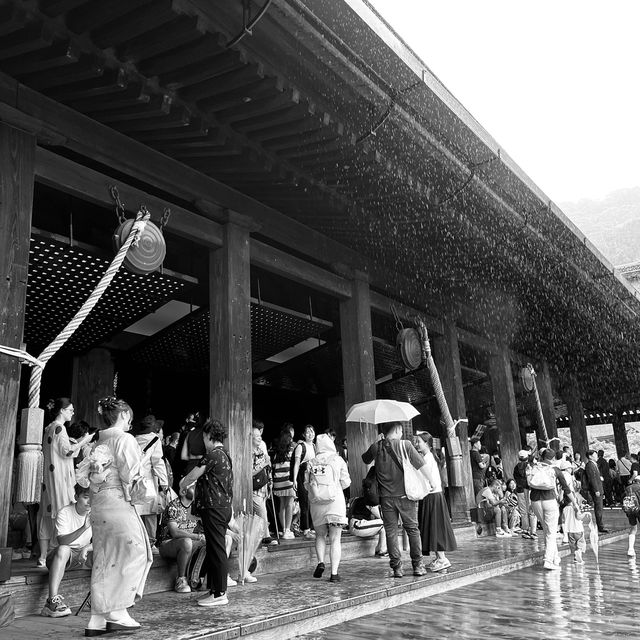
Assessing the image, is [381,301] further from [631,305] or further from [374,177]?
[631,305]

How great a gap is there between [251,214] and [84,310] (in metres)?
2.85

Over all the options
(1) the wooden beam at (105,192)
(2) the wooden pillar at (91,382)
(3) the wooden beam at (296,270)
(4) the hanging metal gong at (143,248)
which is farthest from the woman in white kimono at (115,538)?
(2) the wooden pillar at (91,382)

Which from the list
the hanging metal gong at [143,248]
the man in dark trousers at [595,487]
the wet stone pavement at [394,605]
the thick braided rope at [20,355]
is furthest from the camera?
the man in dark trousers at [595,487]

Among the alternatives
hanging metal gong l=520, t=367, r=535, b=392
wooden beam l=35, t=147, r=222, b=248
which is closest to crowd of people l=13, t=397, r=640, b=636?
wooden beam l=35, t=147, r=222, b=248

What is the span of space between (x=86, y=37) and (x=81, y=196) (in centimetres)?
144

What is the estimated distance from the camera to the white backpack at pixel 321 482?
577 cm

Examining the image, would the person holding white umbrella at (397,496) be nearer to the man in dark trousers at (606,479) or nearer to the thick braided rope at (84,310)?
the thick braided rope at (84,310)

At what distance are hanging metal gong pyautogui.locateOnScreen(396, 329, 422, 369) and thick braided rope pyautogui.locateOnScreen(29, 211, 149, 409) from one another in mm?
4956

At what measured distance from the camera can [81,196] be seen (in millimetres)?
5512

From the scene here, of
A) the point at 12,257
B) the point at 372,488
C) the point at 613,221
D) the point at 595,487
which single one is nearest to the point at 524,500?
the point at 595,487

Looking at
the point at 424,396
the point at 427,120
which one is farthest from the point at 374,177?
the point at 424,396

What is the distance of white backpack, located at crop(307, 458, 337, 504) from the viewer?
227 inches

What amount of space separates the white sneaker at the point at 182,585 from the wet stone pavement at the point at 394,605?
3.3 inches

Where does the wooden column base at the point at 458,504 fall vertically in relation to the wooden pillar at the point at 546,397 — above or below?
below
